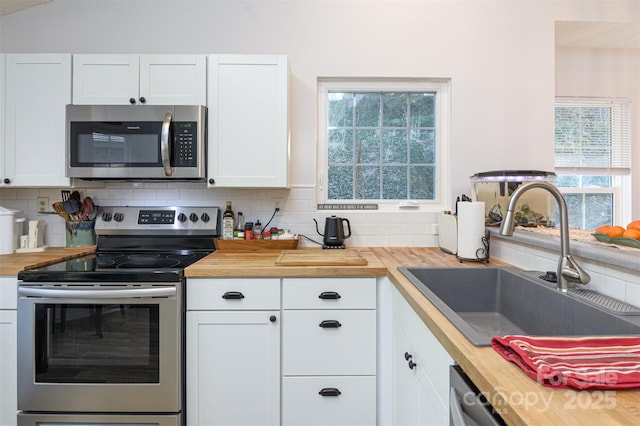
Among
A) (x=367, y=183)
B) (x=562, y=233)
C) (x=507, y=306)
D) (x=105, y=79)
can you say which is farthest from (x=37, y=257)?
(x=562, y=233)

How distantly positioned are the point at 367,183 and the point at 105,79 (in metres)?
1.72

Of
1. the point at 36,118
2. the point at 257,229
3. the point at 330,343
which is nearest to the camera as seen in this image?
the point at 330,343

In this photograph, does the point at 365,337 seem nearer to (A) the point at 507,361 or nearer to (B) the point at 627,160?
(A) the point at 507,361

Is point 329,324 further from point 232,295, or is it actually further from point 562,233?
point 562,233

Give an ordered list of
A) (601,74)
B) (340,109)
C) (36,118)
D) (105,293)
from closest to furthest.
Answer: (105,293), (36,118), (340,109), (601,74)

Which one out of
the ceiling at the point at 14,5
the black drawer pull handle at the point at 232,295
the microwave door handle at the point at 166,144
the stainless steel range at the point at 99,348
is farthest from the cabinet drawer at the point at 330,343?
the ceiling at the point at 14,5

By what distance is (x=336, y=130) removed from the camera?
2410 millimetres

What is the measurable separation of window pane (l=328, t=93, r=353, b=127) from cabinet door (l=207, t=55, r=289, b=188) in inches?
19.5

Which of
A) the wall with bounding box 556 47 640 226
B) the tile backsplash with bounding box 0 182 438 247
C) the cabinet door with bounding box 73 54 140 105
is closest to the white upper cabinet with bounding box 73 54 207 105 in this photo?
the cabinet door with bounding box 73 54 140 105


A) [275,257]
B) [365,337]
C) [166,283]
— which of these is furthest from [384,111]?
[166,283]

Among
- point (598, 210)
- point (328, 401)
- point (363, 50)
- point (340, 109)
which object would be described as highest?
point (363, 50)

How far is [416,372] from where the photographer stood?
116 cm

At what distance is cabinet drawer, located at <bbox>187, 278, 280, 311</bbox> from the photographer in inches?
64.8

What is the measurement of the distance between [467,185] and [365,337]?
4.21ft
